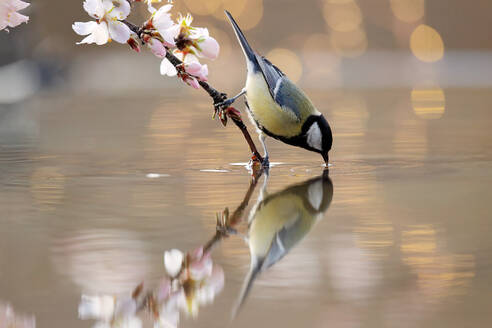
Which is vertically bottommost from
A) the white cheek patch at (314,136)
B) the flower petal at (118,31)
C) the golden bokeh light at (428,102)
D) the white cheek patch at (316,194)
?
the golden bokeh light at (428,102)

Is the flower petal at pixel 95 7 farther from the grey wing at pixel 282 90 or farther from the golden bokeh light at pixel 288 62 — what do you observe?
the golden bokeh light at pixel 288 62

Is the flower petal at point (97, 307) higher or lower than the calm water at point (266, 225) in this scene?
higher

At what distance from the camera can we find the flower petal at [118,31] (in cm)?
330

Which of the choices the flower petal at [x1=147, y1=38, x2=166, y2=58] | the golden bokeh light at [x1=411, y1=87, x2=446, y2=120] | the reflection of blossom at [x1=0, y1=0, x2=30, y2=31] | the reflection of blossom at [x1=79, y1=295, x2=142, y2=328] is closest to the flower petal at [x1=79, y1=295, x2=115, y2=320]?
the reflection of blossom at [x1=79, y1=295, x2=142, y2=328]

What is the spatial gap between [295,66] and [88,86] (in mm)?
7985

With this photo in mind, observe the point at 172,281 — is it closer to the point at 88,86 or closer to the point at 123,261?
the point at 123,261

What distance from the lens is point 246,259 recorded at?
290 cm

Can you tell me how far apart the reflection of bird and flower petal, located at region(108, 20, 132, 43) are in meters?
0.67

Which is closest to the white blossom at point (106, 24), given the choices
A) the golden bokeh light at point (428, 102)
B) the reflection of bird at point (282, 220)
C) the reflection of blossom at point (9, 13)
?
the reflection of bird at point (282, 220)

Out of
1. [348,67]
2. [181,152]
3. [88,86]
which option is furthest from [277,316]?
[348,67]

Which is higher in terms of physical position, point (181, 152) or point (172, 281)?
point (172, 281)

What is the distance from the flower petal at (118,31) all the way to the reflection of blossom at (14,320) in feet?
3.78

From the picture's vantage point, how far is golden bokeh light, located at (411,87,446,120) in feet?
31.0

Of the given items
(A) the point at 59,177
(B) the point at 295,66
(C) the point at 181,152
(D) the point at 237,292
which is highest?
(D) the point at 237,292
